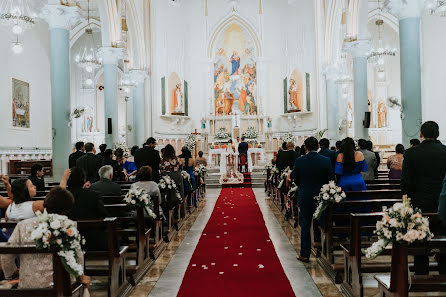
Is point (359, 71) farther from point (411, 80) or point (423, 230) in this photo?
point (423, 230)

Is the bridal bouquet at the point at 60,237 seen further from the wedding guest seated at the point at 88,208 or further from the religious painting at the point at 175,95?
the religious painting at the point at 175,95

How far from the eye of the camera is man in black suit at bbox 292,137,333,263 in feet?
18.0

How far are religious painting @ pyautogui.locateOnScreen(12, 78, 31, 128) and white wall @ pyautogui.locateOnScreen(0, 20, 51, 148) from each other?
0.21 metres

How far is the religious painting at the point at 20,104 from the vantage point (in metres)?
15.7

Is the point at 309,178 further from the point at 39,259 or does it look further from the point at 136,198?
the point at 39,259

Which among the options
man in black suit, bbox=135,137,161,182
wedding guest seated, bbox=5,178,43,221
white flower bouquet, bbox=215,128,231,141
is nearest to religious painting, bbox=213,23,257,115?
white flower bouquet, bbox=215,128,231,141

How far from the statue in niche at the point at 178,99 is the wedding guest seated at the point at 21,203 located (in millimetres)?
18087

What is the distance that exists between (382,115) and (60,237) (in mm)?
22783

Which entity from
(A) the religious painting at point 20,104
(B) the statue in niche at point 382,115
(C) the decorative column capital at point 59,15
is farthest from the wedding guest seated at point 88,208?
(B) the statue in niche at point 382,115

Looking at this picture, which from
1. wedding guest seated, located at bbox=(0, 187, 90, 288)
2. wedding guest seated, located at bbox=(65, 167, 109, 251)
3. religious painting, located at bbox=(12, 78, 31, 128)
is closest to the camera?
wedding guest seated, located at bbox=(0, 187, 90, 288)

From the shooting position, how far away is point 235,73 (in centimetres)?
2503

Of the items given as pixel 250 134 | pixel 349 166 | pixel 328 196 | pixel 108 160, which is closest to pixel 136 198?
pixel 328 196

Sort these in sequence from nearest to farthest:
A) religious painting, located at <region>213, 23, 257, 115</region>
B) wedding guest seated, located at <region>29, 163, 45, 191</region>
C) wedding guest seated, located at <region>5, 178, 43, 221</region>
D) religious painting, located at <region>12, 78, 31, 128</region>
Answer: wedding guest seated, located at <region>5, 178, 43, 221</region> → wedding guest seated, located at <region>29, 163, 45, 191</region> → religious painting, located at <region>12, 78, 31, 128</region> → religious painting, located at <region>213, 23, 257, 115</region>

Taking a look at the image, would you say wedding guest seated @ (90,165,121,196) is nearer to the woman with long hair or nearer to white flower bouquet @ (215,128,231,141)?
the woman with long hair
